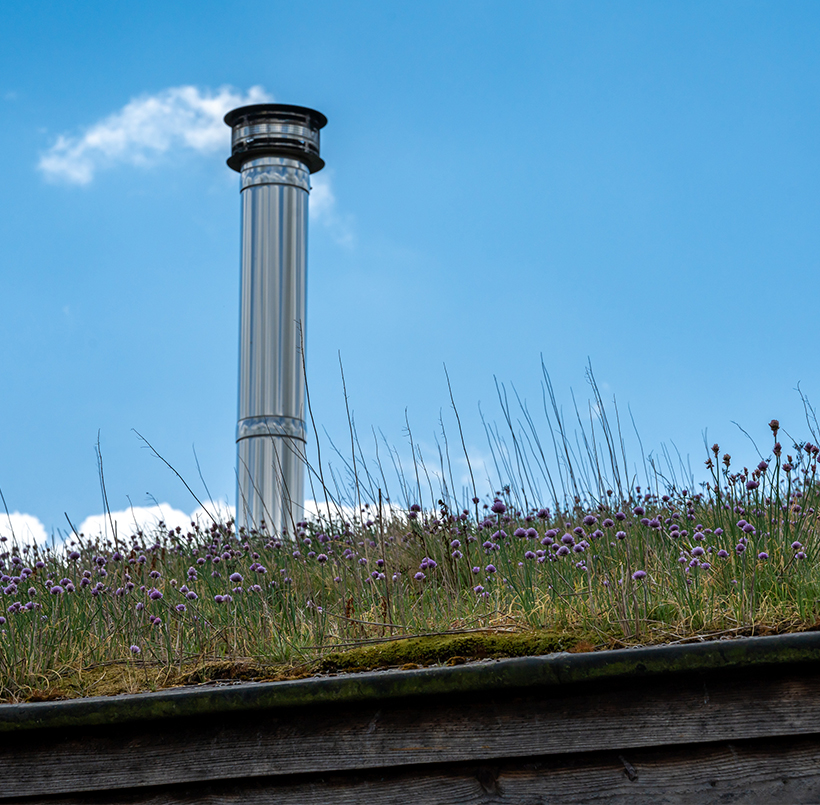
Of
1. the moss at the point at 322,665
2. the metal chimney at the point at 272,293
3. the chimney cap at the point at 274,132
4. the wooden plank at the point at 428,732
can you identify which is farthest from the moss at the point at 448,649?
the chimney cap at the point at 274,132

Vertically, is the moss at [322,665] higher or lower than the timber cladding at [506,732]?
higher

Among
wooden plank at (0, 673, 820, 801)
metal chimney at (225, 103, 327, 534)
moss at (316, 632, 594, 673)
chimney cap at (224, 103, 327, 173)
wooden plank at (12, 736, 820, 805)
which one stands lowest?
wooden plank at (12, 736, 820, 805)

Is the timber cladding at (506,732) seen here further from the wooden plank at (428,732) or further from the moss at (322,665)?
the moss at (322,665)

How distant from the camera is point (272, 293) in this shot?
8.50 m

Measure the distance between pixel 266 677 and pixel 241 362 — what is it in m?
5.73

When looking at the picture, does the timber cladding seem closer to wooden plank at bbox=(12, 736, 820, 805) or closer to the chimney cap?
wooden plank at bbox=(12, 736, 820, 805)

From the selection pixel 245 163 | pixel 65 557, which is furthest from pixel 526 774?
pixel 245 163

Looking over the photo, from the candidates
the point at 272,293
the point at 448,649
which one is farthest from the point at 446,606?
the point at 272,293

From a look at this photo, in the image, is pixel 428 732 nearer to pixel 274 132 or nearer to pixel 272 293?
pixel 272 293

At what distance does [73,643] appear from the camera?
3.62 m

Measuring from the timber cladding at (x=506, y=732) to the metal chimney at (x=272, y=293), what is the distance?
5.04 m

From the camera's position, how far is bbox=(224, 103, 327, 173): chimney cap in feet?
29.9

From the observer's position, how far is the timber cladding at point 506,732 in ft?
8.18

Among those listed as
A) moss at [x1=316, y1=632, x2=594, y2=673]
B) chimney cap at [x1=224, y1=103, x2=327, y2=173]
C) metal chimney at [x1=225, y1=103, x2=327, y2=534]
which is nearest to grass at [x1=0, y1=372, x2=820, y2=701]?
moss at [x1=316, y1=632, x2=594, y2=673]
